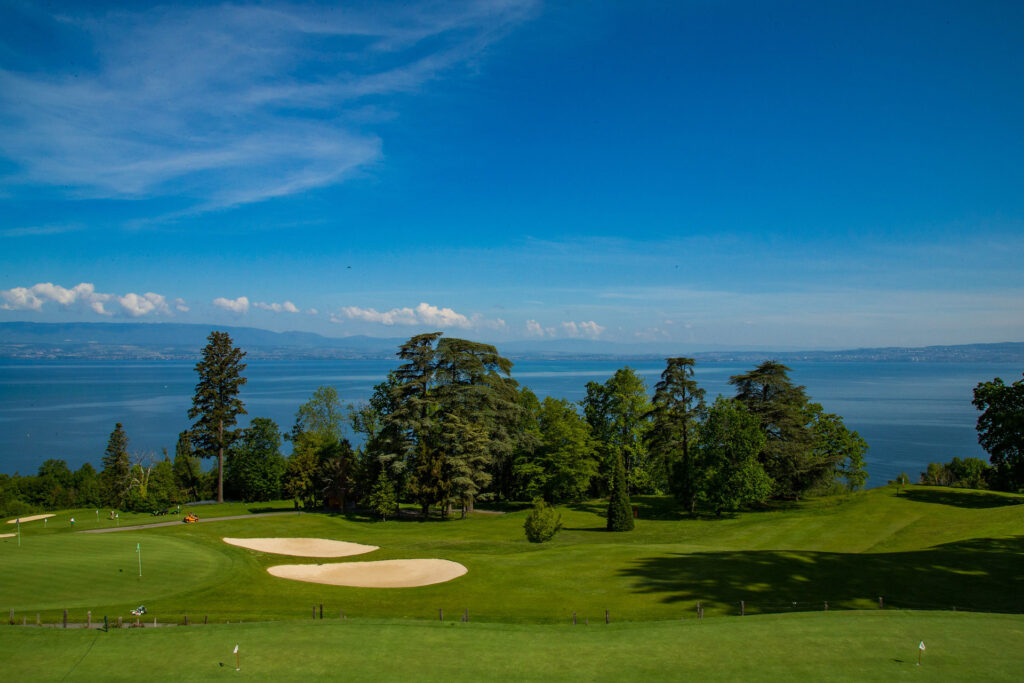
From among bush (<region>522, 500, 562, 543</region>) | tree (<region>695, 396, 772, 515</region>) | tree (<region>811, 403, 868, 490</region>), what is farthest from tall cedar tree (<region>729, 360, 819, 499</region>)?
bush (<region>522, 500, 562, 543</region>)

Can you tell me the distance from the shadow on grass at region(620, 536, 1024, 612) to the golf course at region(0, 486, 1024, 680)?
11 cm

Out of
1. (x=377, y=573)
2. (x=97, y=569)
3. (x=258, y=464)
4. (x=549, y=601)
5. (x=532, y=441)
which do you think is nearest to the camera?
(x=549, y=601)

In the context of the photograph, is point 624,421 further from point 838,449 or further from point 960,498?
point 960,498

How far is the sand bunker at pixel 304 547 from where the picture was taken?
101 feet

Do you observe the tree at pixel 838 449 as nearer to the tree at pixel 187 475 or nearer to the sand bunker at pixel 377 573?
the sand bunker at pixel 377 573

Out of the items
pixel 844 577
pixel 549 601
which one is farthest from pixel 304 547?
pixel 844 577

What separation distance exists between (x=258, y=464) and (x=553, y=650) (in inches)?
1803

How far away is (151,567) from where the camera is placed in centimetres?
2406

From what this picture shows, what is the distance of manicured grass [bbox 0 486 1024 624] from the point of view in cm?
1973

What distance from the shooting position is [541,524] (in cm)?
3192

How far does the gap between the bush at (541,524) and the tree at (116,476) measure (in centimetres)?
3768

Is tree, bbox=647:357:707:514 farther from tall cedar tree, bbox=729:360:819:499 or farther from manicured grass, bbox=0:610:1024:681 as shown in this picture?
manicured grass, bbox=0:610:1024:681

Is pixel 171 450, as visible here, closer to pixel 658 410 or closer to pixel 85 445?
pixel 85 445

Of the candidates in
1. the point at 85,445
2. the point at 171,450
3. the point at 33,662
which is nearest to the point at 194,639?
the point at 33,662
